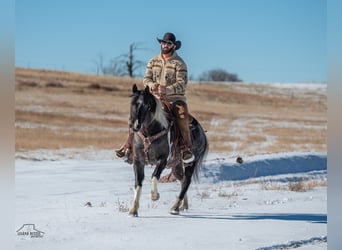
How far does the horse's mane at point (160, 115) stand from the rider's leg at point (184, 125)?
0.33 meters

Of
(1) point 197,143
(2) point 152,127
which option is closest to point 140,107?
(2) point 152,127

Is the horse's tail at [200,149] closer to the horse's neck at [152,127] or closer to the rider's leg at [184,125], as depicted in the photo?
the rider's leg at [184,125]

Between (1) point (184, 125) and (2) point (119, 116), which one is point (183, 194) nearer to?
(1) point (184, 125)

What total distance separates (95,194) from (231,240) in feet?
18.7

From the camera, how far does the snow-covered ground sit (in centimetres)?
707

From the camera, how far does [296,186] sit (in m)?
13.2

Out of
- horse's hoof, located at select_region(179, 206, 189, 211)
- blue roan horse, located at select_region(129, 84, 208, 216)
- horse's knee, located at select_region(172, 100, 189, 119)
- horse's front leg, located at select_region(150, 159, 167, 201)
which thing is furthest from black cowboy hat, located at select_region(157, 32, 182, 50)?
horse's hoof, located at select_region(179, 206, 189, 211)

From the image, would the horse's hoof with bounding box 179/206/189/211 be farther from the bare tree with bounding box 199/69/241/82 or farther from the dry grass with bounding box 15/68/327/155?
the bare tree with bounding box 199/69/241/82

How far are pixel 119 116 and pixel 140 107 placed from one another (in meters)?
34.6

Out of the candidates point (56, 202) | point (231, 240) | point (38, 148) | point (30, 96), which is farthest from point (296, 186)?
point (30, 96)

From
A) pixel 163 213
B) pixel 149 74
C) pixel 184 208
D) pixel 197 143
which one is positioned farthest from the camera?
pixel 197 143

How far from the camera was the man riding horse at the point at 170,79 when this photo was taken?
9.05 meters

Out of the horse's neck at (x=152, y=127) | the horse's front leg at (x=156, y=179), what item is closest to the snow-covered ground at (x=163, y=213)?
the horse's front leg at (x=156, y=179)

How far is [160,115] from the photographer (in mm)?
8797
